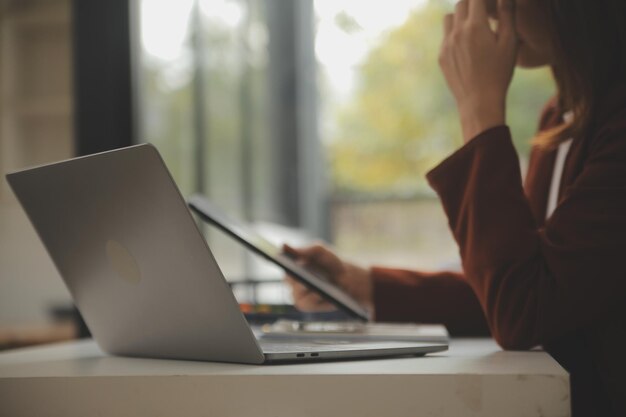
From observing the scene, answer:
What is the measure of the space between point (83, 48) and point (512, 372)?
121 centimetres

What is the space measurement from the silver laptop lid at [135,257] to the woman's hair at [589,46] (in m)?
0.45

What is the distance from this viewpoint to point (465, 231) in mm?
769

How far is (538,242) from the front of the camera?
2.41 feet

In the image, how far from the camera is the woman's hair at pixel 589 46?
79 centimetres

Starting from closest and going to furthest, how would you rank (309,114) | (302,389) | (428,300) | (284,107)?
(302,389) → (428,300) → (284,107) → (309,114)

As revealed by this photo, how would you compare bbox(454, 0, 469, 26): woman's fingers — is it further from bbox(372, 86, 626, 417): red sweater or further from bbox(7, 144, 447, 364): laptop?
bbox(7, 144, 447, 364): laptop

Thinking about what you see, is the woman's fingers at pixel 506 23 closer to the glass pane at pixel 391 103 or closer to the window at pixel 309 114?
the window at pixel 309 114

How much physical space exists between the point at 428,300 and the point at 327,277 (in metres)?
0.17

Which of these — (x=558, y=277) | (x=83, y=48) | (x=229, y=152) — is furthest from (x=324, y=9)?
(x=558, y=277)

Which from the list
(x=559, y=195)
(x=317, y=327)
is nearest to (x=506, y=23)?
(x=559, y=195)

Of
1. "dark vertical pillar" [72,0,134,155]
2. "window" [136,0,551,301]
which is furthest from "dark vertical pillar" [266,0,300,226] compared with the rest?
"dark vertical pillar" [72,0,134,155]

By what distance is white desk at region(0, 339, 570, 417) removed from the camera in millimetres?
543

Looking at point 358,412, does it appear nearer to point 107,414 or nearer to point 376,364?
point 376,364

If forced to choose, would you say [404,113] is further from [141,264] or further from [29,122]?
[141,264]
